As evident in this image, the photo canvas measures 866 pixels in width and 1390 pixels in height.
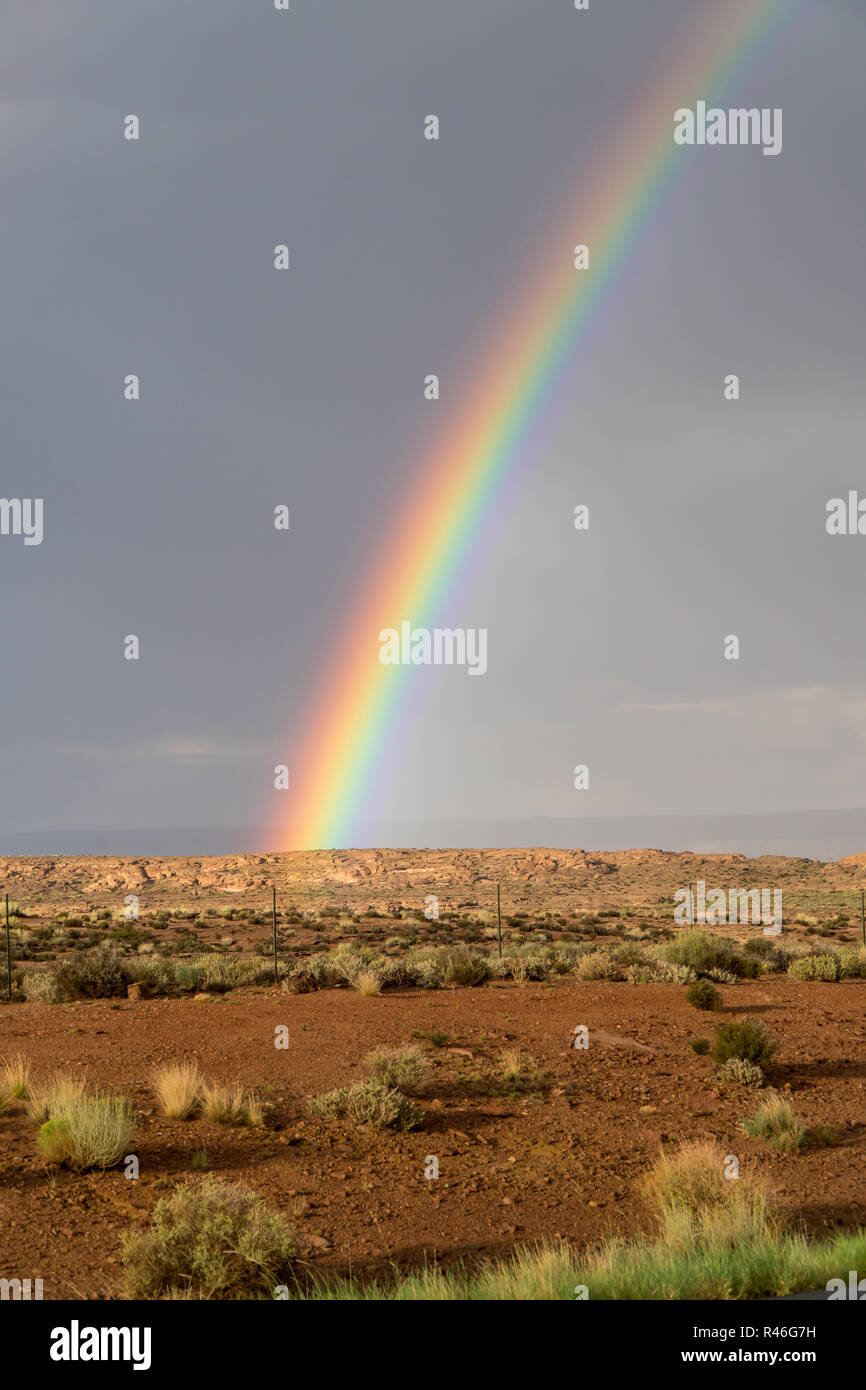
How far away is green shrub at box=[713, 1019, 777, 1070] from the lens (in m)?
16.1

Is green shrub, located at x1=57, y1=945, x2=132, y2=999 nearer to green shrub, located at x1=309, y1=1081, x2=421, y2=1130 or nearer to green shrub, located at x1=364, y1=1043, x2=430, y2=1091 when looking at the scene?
green shrub, located at x1=364, y1=1043, x2=430, y2=1091

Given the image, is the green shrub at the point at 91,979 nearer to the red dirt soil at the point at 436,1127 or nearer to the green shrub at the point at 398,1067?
the red dirt soil at the point at 436,1127

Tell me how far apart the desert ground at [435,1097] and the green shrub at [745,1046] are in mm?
365

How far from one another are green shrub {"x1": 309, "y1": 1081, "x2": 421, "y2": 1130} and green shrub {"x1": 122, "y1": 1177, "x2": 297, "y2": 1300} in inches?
159

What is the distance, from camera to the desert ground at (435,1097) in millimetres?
9570

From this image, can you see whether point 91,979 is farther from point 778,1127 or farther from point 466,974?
point 778,1127

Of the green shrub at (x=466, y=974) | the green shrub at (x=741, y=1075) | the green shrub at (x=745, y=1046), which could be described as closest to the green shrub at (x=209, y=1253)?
the green shrub at (x=741, y=1075)

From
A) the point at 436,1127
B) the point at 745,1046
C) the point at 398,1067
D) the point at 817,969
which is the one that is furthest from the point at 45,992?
the point at 817,969

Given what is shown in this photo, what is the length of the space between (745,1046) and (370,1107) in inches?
267

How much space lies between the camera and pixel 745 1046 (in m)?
16.1

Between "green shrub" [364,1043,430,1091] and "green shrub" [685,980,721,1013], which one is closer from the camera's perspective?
"green shrub" [364,1043,430,1091]

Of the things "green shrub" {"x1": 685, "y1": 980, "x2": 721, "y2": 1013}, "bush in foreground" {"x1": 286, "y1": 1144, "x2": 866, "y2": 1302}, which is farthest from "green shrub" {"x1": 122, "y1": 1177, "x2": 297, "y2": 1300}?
"green shrub" {"x1": 685, "y1": 980, "x2": 721, "y2": 1013}

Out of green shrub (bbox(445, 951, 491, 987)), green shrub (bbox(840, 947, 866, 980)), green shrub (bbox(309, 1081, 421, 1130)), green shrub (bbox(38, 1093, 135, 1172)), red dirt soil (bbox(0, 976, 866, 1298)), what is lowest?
green shrub (bbox(840, 947, 866, 980))

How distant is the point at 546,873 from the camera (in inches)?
4503
